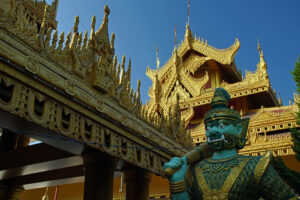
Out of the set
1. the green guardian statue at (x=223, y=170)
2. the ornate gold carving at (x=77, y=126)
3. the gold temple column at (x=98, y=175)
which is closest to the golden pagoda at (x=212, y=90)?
the ornate gold carving at (x=77, y=126)

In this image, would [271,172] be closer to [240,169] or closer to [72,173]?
[240,169]

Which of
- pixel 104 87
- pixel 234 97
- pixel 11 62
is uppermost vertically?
pixel 234 97

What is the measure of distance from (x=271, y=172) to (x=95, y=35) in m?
4.67

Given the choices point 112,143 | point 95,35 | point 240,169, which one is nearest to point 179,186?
point 240,169

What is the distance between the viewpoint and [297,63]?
642 cm

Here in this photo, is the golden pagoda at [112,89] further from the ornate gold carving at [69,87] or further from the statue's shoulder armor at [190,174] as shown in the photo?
the statue's shoulder armor at [190,174]

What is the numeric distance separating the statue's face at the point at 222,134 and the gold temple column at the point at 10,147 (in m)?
6.54

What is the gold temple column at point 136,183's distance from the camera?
7504 mm

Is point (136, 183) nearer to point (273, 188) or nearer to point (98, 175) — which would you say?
point (98, 175)

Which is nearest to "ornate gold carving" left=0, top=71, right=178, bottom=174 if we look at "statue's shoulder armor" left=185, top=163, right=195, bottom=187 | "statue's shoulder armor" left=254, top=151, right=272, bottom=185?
"statue's shoulder armor" left=185, top=163, right=195, bottom=187

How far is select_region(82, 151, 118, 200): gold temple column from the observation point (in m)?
5.98

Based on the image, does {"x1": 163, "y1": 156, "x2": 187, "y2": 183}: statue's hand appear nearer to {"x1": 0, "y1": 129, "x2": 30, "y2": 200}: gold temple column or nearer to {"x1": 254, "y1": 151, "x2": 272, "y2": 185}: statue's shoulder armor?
{"x1": 254, "y1": 151, "x2": 272, "y2": 185}: statue's shoulder armor

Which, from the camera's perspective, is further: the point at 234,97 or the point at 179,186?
the point at 234,97

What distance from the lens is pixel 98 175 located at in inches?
240
